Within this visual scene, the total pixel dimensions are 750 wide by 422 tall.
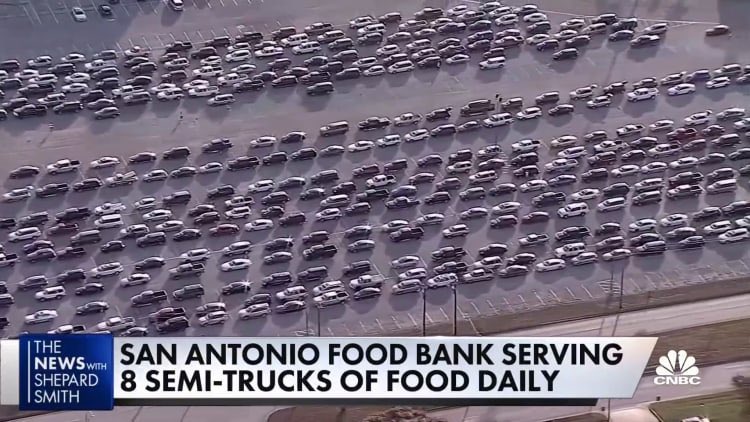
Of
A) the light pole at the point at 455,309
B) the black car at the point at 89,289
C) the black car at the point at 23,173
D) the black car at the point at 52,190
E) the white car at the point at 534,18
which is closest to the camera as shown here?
the light pole at the point at 455,309

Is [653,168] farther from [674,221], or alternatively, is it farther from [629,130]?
[674,221]

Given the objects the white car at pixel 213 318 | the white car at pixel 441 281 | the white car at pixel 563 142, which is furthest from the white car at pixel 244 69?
the white car at pixel 441 281

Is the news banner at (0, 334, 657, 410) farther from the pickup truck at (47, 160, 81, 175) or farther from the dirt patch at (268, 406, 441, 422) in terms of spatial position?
the pickup truck at (47, 160, 81, 175)

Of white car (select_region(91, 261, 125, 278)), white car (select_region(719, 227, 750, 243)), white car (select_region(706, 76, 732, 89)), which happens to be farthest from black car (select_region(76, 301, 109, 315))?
white car (select_region(706, 76, 732, 89))

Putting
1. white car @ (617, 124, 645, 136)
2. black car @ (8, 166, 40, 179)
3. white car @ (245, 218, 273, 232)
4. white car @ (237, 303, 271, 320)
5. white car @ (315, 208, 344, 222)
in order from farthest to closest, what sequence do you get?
white car @ (617, 124, 645, 136), black car @ (8, 166, 40, 179), white car @ (315, 208, 344, 222), white car @ (245, 218, 273, 232), white car @ (237, 303, 271, 320)

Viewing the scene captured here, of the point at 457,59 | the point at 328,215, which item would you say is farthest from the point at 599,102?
the point at 328,215

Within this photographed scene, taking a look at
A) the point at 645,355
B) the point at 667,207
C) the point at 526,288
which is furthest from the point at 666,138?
the point at 645,355

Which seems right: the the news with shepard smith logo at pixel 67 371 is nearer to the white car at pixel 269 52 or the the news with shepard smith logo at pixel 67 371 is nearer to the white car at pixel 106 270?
the white car at pixel 106 270

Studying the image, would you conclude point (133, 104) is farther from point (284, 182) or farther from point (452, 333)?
point (452, 333)
